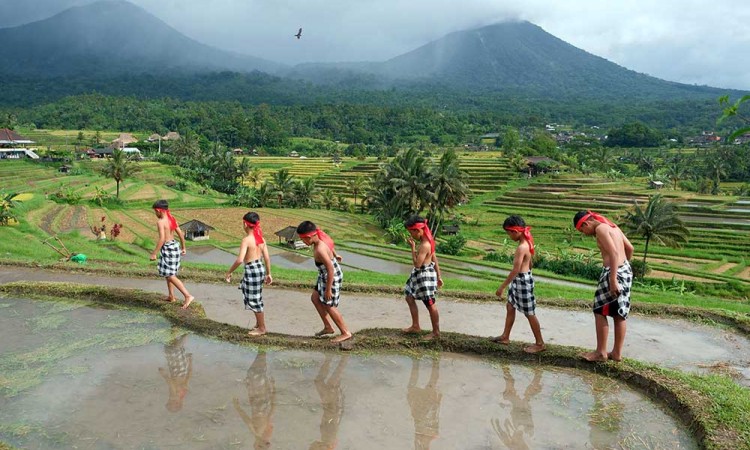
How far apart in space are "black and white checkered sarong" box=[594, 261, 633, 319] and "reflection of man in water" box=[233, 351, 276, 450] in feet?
12.6

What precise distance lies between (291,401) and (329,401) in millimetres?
398

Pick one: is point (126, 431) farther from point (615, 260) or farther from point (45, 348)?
point (615, 260)

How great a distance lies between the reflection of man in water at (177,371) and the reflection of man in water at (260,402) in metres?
0.62

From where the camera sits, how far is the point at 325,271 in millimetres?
7012

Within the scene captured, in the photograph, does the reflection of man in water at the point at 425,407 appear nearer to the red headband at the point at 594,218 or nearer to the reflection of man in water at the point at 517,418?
the reflection of man in water at the point at 517,418

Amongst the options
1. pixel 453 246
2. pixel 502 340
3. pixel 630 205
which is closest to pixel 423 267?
pixel 502 340

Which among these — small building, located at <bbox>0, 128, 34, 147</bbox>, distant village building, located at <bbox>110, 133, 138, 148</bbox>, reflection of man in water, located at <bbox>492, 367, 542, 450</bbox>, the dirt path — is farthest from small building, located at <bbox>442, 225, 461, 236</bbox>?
distant village building, located at <bbox>110, 133, 138, 148</bbox>

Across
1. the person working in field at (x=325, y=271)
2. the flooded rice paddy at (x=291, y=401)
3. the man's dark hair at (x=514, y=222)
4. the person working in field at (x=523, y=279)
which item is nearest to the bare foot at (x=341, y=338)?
the person working in field at (x=325, y=271)

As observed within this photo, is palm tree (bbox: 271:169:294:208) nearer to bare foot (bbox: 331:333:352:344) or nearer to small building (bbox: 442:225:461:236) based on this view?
small building (bbox: 442:225:461:236)

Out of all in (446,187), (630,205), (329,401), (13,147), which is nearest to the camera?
(329,401)

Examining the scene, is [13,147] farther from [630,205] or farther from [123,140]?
[630,205]

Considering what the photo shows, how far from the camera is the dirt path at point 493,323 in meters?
7.23

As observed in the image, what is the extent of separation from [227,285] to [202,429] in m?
6.14

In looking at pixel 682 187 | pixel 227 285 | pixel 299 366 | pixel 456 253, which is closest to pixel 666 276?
pixel 456 253
